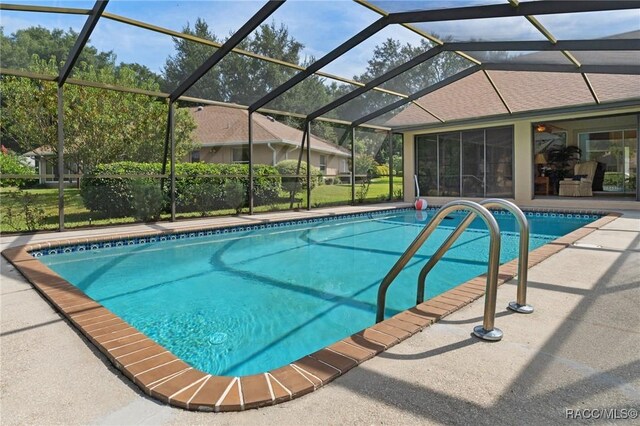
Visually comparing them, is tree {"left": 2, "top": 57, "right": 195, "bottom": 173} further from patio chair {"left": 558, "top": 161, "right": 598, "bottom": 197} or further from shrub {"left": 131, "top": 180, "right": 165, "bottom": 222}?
patio chair {"left": 558, "top": 161, "right": 598, "bottom": 197}

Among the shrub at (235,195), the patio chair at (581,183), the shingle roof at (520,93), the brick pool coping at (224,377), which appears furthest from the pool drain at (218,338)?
the patio chair at (581,183)

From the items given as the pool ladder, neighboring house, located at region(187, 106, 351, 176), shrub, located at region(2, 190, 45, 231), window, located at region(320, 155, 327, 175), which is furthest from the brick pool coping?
window, located at region(320, 155, 327, 175)

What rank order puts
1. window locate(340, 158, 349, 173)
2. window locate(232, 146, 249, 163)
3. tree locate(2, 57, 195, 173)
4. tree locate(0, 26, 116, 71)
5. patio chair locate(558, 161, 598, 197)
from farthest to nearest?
window locate(340, 158, 349, 173) < window locate(232, 146, 249, 163) < patio chair locate(558, 161, 598, 197) < tree locate(2, 57, 195, 173) < tree locate(0, 26, 116, 71)

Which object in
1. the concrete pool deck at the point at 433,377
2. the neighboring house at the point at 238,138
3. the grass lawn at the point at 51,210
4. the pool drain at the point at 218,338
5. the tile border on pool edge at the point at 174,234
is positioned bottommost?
the pool drain at the point at 218,338

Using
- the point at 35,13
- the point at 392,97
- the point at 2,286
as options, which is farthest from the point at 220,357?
the point at 392,97

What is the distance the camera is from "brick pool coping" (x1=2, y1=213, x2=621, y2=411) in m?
1.79

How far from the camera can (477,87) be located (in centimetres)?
1215

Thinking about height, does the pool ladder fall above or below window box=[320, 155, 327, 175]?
below

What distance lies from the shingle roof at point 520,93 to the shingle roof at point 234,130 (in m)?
6.48

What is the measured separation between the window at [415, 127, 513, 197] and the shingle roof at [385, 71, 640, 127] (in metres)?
1.20

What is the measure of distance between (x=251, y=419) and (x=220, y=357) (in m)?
1.58

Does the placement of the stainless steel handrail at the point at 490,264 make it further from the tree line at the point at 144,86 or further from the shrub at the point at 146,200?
the shrub at the point at 146,200

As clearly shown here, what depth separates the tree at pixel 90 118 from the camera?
11.0 metres

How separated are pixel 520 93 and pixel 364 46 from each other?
5613mm
